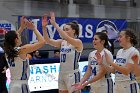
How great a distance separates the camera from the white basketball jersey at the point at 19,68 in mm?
5047

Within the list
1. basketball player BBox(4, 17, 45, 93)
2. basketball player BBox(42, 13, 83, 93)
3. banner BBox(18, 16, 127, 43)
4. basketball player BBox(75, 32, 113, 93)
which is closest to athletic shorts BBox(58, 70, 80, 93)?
basketball player BBox(42, 13, 83, 93)

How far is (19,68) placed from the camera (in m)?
5.05

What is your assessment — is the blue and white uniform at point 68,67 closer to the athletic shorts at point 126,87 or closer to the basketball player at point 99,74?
the basketball player at point 99,74

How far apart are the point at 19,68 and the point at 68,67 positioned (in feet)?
3.95

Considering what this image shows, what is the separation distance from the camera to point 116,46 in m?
16.3

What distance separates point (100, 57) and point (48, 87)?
4895 millimetres

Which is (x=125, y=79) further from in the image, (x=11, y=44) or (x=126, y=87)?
(x=11, y=44)

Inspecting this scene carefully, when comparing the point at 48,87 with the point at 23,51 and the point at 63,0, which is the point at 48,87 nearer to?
the point at 23,51

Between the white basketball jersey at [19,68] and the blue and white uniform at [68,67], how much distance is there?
3.57 feet

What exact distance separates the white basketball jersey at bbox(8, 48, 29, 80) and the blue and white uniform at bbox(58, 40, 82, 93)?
109 cm

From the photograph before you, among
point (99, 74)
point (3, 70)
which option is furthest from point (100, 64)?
point (3, 70)

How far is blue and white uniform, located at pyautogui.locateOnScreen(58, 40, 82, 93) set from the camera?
6.00m

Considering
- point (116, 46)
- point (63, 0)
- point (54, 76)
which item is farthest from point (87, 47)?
point (54, 76)

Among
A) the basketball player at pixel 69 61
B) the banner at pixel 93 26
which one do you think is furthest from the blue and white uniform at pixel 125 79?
the banner at pixel 93 26
